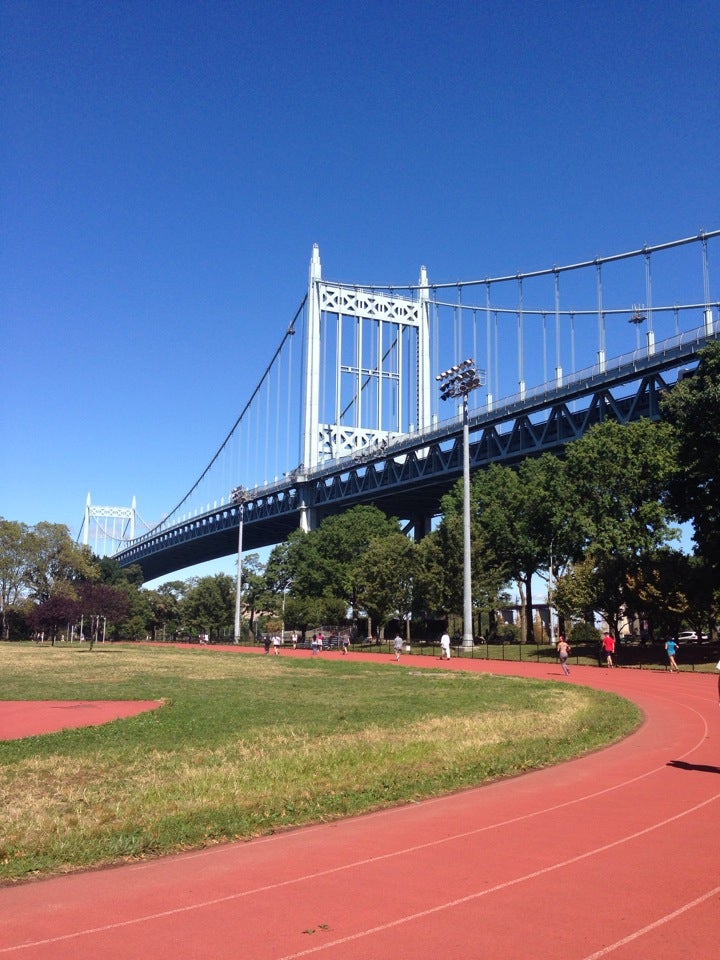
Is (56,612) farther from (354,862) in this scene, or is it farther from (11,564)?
(354,862)

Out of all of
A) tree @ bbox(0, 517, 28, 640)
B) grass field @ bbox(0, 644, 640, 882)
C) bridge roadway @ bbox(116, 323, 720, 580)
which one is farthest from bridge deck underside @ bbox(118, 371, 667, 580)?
grass field @ bbox(0, 644, 640, 882)

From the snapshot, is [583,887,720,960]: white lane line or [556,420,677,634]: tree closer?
[583,887,720,960]: white lane line

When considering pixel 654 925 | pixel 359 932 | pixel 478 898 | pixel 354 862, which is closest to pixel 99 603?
pixel 354 862

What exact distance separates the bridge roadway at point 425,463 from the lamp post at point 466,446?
1317 cm

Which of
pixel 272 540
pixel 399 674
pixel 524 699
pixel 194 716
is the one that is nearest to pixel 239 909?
pixel 194 716

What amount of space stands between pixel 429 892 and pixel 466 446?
4024 centimetres

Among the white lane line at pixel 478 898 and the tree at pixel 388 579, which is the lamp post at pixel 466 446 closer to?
the tree at pixel 388 579

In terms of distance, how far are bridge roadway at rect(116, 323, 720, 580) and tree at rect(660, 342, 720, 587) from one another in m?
11.6

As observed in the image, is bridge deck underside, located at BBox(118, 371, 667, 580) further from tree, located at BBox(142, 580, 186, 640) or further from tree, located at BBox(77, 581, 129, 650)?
tree, located at BBox(77, 581, 129, 650)

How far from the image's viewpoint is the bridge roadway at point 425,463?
60.1 m

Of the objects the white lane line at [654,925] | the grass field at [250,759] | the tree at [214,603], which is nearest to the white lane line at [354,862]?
the grass field at [250,759]

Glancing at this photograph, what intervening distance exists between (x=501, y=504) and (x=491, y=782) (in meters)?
57.0

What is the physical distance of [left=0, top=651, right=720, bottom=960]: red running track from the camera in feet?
19.1

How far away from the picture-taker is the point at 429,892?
6.94 meters
